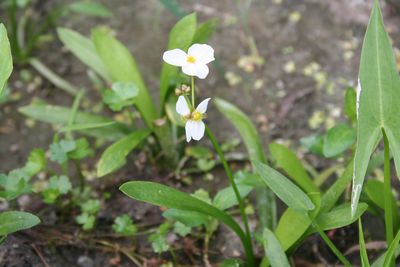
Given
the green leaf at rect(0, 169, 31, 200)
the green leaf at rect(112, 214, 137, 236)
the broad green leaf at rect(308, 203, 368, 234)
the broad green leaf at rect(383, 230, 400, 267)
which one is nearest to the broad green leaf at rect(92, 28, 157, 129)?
the green leaf at rect(112, 214, 137, 236)

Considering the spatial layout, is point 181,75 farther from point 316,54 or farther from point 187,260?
point 316,54

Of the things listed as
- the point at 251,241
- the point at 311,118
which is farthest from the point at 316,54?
the point at 251,241

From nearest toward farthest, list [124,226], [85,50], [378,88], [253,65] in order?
1. [378,88]
2. [124,226]
3. [85,50]
4. [253,65]

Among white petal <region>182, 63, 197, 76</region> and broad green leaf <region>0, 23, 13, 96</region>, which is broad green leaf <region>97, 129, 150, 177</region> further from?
white petal <region>182, 63, 197, 76</region>

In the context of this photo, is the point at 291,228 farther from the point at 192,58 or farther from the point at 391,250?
the point at 192,58

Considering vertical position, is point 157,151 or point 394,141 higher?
point 394,141

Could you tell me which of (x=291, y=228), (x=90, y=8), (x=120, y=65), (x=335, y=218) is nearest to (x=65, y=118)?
(x=120, y=65)

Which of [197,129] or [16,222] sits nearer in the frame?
[197,129]
